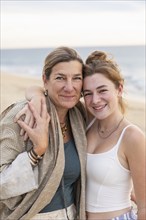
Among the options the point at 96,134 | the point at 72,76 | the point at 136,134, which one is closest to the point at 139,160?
the point at 136,134

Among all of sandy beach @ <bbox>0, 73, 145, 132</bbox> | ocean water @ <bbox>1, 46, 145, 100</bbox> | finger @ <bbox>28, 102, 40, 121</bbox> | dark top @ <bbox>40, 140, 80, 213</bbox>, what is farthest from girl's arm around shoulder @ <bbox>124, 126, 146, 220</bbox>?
ocean water @ <bbox>1, 46, 145, 100</bbox>

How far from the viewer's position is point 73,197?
3.34 meters

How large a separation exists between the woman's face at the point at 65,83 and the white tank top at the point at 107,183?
0.40m

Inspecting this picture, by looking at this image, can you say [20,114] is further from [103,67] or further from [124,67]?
[124,67]

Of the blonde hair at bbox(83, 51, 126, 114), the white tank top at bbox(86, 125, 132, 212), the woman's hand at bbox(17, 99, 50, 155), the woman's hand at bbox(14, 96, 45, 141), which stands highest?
the blonde hair at bbox(83, 51, 126, 114)

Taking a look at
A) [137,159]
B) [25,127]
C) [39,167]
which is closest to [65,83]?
[25,127]

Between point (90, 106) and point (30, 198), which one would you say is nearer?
point (30, 198)

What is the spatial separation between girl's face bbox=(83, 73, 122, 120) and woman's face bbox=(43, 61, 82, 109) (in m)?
0.07

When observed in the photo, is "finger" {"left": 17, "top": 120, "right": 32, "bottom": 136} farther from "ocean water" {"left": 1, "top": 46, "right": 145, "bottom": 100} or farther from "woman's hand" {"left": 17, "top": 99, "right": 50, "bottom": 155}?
"ocean water" {"left": 1, "top": 46, "right": 145, "bottom": 100}

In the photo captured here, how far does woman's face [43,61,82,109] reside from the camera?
316 cm

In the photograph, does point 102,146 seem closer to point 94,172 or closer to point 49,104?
point 94,172

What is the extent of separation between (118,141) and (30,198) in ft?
2.23

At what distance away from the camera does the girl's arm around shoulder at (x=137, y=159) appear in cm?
310

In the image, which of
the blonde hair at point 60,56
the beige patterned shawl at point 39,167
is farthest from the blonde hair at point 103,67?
the beige patterned shawl at point 39,167
